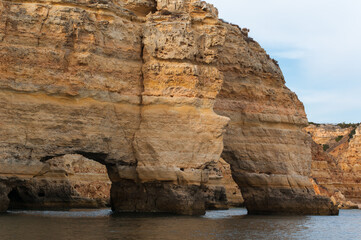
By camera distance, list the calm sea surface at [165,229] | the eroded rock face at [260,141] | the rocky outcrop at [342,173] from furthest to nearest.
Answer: the rocky outcrop at [342,173]
the eroded rock face at [260,141]
the calm sea surface at [165,229]

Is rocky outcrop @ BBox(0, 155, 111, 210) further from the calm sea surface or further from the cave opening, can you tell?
the calm sea surface

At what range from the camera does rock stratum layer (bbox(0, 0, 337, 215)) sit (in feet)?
72.4

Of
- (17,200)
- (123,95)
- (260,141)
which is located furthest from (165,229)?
(17,200)

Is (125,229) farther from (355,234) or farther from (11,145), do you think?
(355,234)

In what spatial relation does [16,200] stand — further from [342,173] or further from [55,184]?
[342,173]

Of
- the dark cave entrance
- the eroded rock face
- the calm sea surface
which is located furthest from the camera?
the dark cave entrance

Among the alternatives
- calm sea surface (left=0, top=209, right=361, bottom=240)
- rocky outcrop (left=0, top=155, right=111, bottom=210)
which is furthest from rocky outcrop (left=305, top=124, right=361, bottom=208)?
calm sea surface (left=0, top=209, right=361, bottom=240)

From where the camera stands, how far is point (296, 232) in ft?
64.9

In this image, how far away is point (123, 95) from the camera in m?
24.1

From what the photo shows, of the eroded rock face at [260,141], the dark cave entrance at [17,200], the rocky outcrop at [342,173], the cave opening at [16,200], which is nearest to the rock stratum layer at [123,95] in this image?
the eroded rock face at [260,141]

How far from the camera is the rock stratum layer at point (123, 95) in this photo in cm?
2206

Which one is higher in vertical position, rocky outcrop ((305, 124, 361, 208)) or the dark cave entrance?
rocky outcrop ((305, 124, 361, 208))

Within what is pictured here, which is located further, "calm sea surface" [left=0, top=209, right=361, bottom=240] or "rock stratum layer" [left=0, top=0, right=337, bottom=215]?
"rock stratum layer" [left=0, top=0, right=337, bottom=215]

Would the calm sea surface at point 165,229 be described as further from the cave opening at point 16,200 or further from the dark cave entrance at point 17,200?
the cave opening at point 16,200
